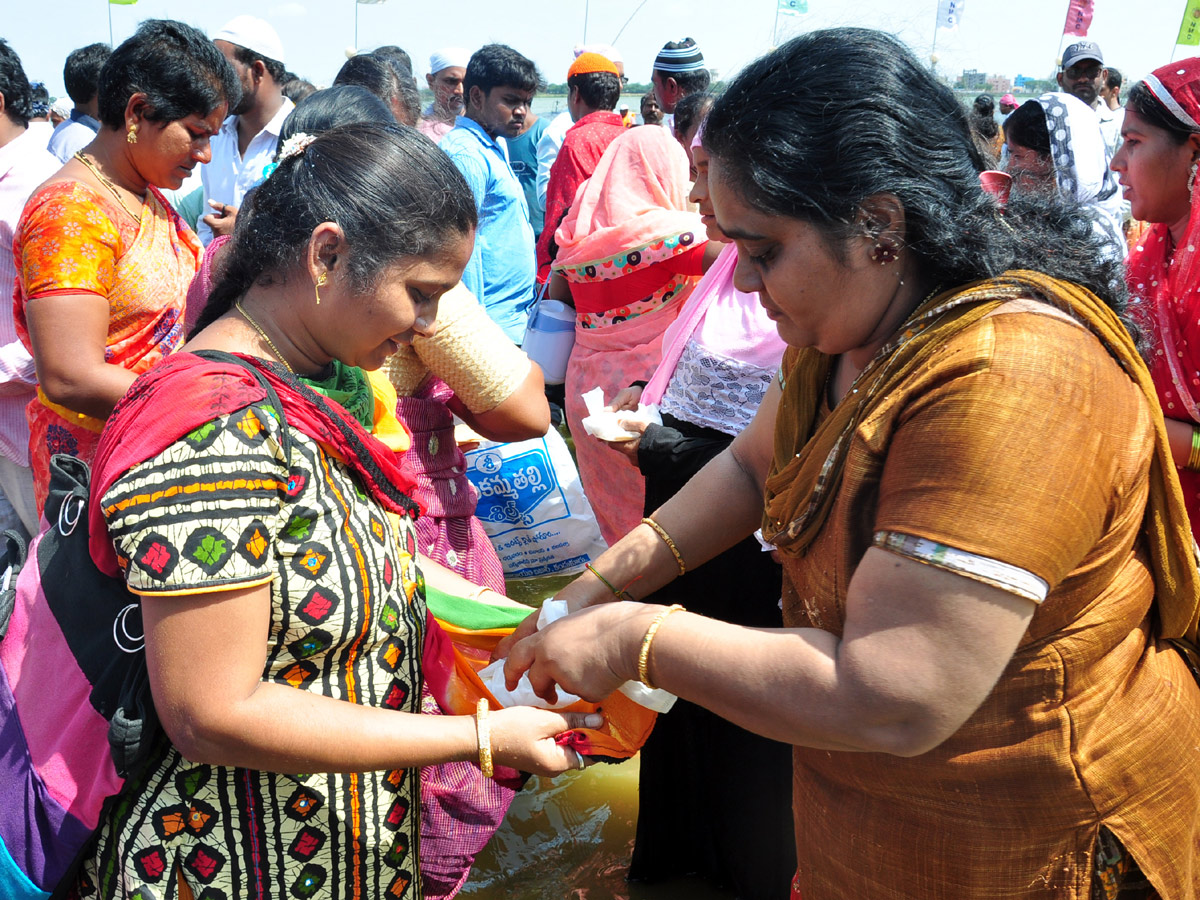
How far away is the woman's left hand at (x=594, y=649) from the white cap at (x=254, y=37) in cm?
426

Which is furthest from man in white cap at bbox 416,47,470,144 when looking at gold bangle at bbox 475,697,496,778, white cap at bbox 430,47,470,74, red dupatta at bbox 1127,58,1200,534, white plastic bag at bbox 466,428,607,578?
gold bangle at bbox 475,697,496,778

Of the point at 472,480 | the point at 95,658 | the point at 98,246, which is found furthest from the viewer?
the point at 472,480

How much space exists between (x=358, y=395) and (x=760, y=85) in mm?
897

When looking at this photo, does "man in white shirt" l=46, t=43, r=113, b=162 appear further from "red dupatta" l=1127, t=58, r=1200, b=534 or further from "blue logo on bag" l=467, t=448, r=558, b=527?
"red dupatta" l=1127, t=58, r=1200, b=534

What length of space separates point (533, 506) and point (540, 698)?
69.1 inches

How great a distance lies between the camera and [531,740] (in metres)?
1.54

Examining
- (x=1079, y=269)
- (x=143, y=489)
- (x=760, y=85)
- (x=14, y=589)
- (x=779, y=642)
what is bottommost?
(x=14, y=589)

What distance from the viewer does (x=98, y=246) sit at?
2510 mm

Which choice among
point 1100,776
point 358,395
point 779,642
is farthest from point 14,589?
point 1100,776

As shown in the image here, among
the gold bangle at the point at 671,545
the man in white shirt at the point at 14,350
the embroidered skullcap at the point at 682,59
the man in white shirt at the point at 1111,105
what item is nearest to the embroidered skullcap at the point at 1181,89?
the gold bangle at the point at 671,545

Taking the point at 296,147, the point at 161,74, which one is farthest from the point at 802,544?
the point at 161,74

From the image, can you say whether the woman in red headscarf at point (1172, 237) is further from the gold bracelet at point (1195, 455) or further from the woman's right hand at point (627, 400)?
the woman's right hand at point (627, 400)

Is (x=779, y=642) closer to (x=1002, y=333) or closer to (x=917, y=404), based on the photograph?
(x=917, y=404)

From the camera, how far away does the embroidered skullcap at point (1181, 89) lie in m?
2.51
